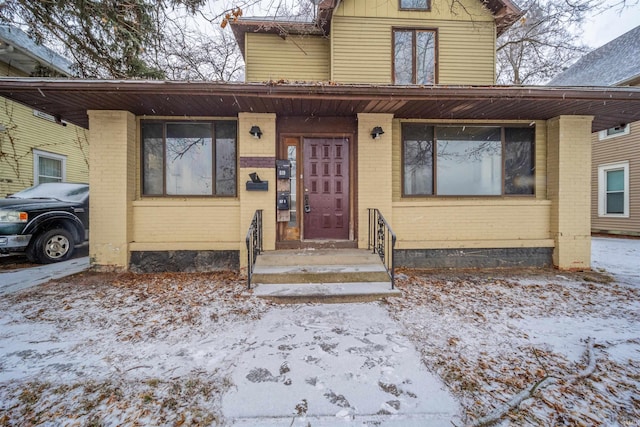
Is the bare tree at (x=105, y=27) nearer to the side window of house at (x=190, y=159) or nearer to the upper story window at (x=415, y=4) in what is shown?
the side window of house at (x=190, y=159)

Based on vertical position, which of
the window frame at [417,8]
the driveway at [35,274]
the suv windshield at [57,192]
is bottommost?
the driveway at [35,274]

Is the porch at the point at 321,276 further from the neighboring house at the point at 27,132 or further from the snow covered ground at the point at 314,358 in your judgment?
the neighboring house at the point at 27,132

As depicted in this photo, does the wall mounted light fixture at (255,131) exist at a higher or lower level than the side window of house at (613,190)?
higher

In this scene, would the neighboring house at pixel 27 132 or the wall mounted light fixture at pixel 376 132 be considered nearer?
the wall mounted light fixture at pixel 376 132

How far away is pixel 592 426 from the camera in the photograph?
5.91 ft

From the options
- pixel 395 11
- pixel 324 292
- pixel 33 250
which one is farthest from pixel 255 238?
pixel 395 11

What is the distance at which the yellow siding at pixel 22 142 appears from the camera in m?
8.67

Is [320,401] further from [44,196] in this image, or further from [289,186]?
[44,196]

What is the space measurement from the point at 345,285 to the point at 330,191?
85.5 inches

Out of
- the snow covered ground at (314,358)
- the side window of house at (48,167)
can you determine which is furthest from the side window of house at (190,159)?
the side window of house at (48,167)

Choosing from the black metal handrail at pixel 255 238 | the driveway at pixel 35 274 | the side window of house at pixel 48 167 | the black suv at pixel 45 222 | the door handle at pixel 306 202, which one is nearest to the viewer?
the driveway at pixel 35 274

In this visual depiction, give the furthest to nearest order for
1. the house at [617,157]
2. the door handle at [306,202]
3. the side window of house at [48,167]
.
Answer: the house at [617,157] < the side window of house at [48,167] < the door handle at [306,202]

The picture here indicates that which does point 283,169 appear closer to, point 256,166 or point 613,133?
point 256,166

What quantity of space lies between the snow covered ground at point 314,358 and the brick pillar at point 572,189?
1.45m
